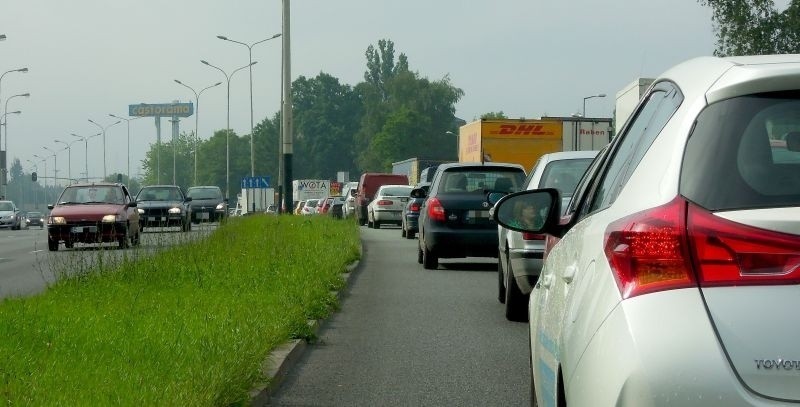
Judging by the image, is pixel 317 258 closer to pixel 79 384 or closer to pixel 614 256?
pixel 79 384

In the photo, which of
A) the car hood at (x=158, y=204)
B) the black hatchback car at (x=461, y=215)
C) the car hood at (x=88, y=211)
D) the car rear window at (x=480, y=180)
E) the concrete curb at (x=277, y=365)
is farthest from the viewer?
the car hood at (x=158, y=204)

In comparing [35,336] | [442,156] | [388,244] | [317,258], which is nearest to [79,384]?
[35,336]

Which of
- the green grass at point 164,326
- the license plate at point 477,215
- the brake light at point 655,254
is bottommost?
the green grass at point 164,326

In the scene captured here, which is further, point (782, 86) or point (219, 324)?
point (219, 324)

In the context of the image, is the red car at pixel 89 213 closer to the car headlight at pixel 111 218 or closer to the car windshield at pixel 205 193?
the car headlight at pixel 111 218

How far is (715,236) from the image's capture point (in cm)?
331

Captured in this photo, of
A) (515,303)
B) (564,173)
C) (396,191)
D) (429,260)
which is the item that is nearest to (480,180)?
(429,260)

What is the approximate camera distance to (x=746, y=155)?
3.47 meters

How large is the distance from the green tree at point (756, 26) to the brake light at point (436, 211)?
45448 mm

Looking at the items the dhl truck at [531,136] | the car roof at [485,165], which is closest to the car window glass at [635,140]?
the car roof at [485,165]

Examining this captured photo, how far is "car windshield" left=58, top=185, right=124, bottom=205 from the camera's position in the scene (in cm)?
3431

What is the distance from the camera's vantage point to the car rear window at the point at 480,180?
2042 cm

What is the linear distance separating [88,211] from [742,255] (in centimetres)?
3080

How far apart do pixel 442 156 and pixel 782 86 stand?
519ft
